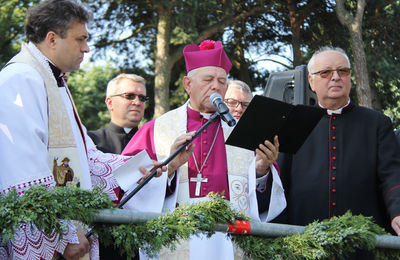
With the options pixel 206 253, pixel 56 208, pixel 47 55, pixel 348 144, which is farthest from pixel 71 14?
pixel 348 144

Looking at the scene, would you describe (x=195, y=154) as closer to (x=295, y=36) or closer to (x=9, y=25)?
(x=295, y=36)

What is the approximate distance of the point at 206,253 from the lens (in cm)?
411

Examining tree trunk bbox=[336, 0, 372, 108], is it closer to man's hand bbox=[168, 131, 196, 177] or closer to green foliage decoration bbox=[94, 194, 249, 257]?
man's hand bbox=[168, 131, 196, 177]

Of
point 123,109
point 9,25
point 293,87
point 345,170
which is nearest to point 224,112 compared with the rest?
point 345,170

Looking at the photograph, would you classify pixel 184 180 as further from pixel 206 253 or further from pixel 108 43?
pixel 108 43

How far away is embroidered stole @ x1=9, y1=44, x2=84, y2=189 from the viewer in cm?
341

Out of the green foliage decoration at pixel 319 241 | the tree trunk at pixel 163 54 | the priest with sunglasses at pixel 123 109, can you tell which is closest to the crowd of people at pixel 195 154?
the green foliage decoration at pixel 319 241

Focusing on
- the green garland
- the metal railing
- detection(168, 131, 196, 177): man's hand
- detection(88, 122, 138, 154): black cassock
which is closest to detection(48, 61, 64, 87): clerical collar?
detection(168, 131, 196, 177): man's hand

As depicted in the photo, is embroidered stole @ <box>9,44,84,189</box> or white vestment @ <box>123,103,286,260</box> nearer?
embroidered stole @ <box>9,44,84,189</box>

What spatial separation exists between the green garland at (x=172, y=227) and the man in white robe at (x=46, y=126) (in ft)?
0.33

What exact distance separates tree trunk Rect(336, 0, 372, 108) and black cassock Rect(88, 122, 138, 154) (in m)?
10.4

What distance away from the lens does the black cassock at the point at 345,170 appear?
4375 millimetres

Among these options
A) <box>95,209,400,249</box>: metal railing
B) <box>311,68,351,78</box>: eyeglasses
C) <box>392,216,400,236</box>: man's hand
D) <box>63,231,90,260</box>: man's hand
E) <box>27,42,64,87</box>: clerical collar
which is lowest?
<box>63,231,90,260</box>: man's hand

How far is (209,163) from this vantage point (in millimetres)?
4410
